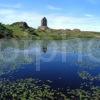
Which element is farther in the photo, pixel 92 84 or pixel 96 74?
pixel 96 74

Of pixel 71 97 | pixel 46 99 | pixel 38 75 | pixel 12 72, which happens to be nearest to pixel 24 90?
pixel 46 99

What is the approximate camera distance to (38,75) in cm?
3494

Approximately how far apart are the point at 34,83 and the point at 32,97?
230 inches

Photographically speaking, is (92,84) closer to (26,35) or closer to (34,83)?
(34,83)

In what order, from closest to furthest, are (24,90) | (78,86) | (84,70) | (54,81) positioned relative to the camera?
(24,90)
(78,86)
(54,81)
(84,70)

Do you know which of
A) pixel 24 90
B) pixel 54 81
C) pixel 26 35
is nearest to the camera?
pixel 24 90

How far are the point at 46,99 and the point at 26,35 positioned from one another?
166 metres

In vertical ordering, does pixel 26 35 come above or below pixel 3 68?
above

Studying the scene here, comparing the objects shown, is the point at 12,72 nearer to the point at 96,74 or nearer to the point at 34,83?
the point at 34,83

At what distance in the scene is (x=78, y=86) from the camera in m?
28.5

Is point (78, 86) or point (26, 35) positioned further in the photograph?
point (26, 35)

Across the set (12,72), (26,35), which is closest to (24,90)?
(12,72)

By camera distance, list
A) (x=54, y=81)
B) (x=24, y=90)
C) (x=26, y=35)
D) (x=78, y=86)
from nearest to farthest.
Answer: (x=24, y=90)
(x=78, y=86)
(x=54, y=81)
(x=26, y=35)

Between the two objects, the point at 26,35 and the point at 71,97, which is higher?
the point at 26,35
